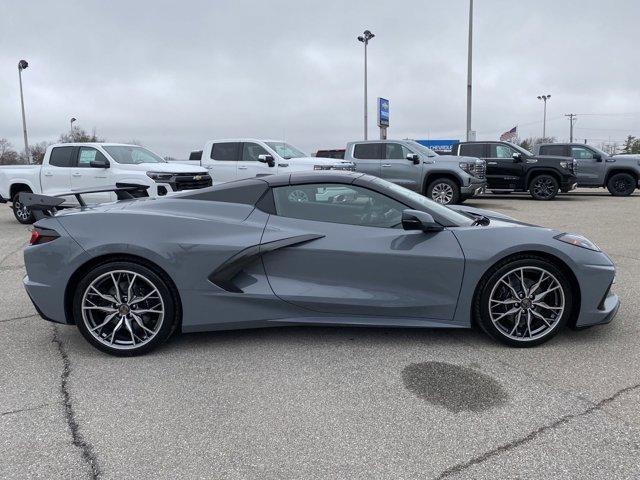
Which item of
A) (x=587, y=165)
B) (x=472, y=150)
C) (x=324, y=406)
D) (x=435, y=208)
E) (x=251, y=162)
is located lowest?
(x=324, y=406)

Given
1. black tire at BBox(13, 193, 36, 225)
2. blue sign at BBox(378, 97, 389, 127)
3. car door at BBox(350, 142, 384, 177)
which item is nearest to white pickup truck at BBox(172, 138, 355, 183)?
car door at BBox(350, 142, 384, 177)

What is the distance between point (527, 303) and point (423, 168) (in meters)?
10.4

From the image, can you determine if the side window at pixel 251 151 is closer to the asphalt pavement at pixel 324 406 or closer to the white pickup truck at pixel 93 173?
the white pickup truck at pixel 93 173

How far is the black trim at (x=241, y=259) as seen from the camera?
3672 mm

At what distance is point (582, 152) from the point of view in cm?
1761

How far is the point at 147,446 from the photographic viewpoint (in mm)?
2607

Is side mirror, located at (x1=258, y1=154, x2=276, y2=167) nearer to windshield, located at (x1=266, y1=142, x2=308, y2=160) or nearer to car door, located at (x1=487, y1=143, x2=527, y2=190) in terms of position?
windshield, located at (x1=266, y1=142, x2=308, y2=160)

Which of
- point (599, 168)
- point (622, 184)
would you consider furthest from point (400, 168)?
point (622, 184)

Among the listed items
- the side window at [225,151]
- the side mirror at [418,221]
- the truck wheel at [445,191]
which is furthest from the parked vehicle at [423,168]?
the side mirror at [418,221]

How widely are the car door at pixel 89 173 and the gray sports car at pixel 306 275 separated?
7417 mm

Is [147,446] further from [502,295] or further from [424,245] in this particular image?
[502,295]

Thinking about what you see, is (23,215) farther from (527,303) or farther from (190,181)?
(527,303)

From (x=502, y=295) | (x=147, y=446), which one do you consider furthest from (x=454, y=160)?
(x=147, y=446)

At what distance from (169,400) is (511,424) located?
1.97 m
